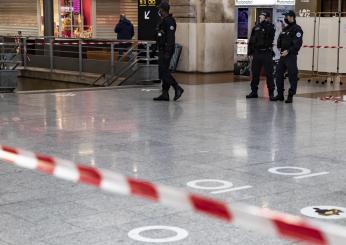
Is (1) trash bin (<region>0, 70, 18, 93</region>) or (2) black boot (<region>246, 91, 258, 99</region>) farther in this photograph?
(1) trash bin (<region>0, 70, 18, 93</region>)

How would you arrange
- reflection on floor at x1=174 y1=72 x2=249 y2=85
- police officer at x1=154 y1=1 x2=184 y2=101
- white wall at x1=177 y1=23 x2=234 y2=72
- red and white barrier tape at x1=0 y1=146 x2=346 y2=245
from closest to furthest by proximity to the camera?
red and white barrier tape at x1=0 y1=146 x2=346 y2=245 → police officer at x1=154 y1=1 x2=184 y2=101 → reflection on floor at x1=174 y1=72 x2=249 y2=85 → white wall at x1=177 y1=23 x2=234 y2=72

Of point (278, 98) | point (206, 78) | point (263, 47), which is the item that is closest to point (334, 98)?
point (278, 98)

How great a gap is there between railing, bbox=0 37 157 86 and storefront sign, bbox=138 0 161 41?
1.33m

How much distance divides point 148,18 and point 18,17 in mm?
13493

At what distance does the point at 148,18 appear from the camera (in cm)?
2022

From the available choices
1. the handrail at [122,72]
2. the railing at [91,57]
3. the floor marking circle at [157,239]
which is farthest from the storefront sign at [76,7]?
the floor marking circle at [157,239]

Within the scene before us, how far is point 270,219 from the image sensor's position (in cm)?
242

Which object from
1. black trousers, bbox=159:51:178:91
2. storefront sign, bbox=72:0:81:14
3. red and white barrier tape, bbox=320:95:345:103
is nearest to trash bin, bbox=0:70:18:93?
black trousers, bbox=159:51:178:91

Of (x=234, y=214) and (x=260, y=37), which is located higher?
(x=260, y=37)

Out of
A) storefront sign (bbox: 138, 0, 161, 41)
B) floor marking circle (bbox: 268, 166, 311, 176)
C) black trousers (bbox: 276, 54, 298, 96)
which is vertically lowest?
floor marking circle (bbox: 268, 166, 311, 176)

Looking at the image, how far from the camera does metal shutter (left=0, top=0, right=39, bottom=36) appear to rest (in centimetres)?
3127

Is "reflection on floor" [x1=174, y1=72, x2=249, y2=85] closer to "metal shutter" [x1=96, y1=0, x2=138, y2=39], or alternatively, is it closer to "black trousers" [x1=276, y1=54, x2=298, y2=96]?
"black trousers" [x1=276, y1=54, x2=298, y2=96]

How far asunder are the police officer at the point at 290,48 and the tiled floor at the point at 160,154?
50 centimetres

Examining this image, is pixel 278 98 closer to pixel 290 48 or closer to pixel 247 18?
pixel 290 48
